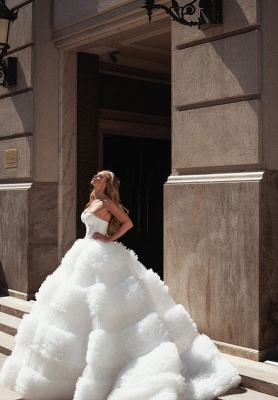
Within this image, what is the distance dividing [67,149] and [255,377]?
5075 mm

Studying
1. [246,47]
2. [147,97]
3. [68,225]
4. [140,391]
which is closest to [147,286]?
[140,391]

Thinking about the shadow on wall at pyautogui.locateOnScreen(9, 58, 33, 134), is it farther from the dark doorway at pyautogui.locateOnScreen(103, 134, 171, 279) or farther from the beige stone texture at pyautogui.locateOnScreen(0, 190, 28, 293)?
the dark doorway at pyautogui.locateOnScreen(103, 134, 171, 279)

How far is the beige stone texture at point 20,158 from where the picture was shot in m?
9.54

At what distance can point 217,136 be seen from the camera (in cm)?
665

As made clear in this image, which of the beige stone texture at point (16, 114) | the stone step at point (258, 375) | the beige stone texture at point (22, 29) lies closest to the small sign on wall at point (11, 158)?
the beige stone texture at point (16, 114)

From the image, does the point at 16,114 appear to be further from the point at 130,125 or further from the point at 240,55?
the point at 240,55

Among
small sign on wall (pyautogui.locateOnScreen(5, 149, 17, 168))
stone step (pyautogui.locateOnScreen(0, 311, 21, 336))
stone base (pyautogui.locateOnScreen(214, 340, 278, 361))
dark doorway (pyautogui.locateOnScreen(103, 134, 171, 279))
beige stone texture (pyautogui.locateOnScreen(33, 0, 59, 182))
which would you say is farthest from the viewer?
dark doorway (pyautogui.locateOnScreen(103, 134, 171, 279))

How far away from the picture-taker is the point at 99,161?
10453mm

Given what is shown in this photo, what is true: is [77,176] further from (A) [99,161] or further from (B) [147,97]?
(B) [147,97]

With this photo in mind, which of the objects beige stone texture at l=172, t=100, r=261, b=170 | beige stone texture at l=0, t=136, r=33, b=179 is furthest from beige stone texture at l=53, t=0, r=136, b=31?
beige stone texture at l=172, t=100, r=261, b=170

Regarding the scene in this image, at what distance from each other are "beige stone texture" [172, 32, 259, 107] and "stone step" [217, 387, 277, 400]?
2761 mm

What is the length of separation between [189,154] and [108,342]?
2425 millimetres

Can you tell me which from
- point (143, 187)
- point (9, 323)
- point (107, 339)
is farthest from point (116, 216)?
point (143, 187)

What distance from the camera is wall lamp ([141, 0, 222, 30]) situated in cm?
654
